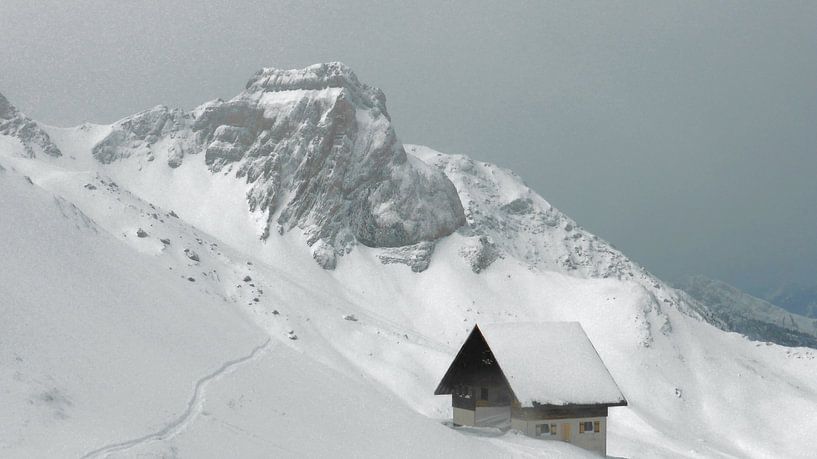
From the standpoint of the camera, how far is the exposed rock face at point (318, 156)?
108m

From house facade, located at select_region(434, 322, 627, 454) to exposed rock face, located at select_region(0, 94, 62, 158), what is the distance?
112 m

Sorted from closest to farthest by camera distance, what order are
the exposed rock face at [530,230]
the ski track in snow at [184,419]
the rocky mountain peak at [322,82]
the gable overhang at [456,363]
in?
the ski track in snow at [184,419]
the gable overhang at [456,363]
the rocky mountain peak at [322,82]
the exposed rock face at [530,230]

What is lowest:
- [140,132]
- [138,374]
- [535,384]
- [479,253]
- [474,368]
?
[138,374]

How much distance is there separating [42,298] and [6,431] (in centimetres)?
611

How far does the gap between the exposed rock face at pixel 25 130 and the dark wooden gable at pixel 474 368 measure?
111 metres

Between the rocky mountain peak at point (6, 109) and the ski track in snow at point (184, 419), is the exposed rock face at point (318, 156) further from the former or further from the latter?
the ski track in snow at point (184, 419)

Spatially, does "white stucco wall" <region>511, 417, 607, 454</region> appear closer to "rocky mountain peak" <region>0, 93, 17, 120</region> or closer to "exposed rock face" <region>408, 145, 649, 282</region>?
"exposed rock face" <region>408, 145, 649, 282</region>

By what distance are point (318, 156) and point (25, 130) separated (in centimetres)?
5698

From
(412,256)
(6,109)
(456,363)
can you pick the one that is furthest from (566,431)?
(6,109)

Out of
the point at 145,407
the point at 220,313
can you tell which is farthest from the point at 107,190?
the point at 145,407

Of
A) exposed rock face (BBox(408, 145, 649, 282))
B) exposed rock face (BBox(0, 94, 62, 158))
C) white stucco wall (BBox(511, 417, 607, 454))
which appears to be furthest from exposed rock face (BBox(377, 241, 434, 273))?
white stucco wall (BBox(511, 417, 607, 454))

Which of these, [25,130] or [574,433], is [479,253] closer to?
[574,433]

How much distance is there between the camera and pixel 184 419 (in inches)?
518

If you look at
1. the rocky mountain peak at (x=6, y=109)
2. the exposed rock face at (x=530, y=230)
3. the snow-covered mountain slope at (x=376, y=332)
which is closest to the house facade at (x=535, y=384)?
the snow-covered mountain slope at (x=376, y=332)
